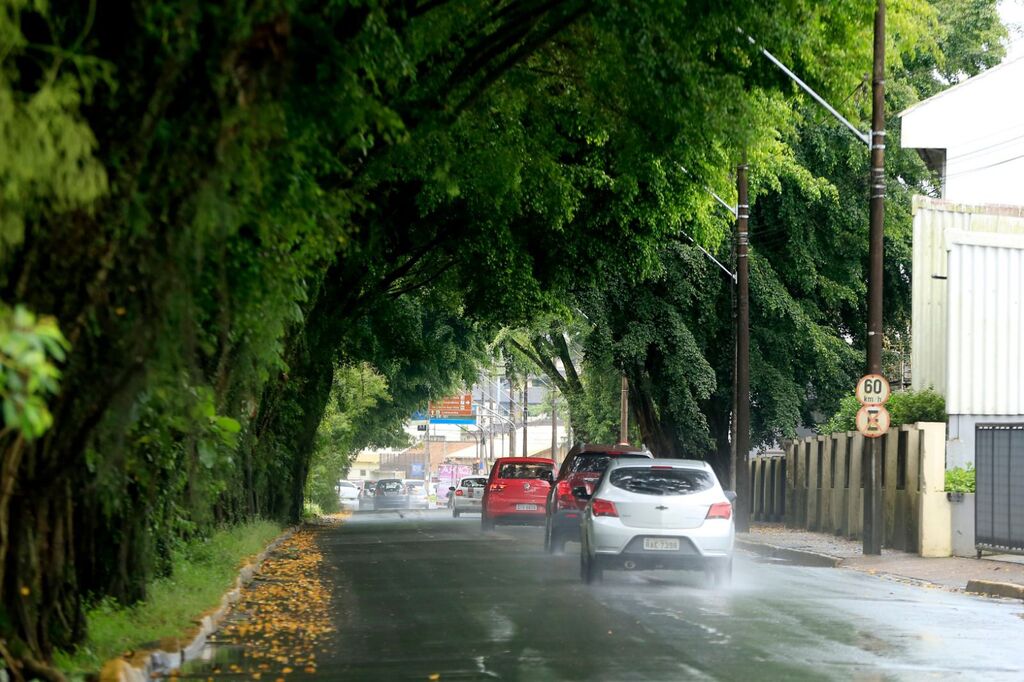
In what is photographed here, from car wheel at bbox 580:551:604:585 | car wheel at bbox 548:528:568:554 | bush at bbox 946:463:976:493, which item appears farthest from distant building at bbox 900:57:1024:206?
car wheel at bbox 580:551:604:585

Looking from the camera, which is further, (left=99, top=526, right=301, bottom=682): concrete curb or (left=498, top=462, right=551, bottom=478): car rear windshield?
(left=498, top=462, right=551, bottom=478): car rear windshield

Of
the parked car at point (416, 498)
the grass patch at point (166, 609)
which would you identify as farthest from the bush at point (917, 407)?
the parked car at point (416, 498)

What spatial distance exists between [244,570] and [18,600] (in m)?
10.8

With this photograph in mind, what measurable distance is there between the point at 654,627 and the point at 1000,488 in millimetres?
9981

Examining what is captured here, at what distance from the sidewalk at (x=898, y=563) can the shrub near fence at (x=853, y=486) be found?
0.44 meters

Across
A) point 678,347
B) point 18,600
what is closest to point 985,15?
point 678,347

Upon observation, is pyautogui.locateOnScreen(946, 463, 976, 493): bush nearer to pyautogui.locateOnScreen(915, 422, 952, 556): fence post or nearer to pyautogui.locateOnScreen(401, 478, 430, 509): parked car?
pyautogui.locateOnScreen(915, 422, 952, 556): fence post

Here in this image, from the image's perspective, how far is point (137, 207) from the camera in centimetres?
808

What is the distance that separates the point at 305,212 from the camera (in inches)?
418

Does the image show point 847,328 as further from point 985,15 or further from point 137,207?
point 137,207

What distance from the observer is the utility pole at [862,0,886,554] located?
78.3ft

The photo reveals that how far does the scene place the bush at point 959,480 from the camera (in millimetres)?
24062

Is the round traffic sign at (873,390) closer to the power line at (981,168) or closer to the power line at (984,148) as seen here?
the power line at (984,148)

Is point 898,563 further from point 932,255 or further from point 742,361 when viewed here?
point 932,255
